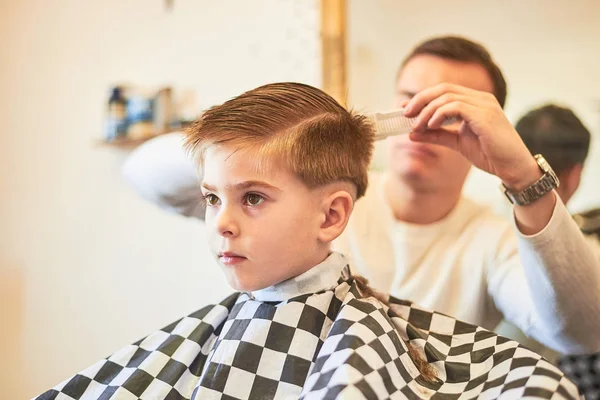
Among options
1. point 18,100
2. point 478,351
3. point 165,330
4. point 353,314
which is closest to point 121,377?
point 165,330

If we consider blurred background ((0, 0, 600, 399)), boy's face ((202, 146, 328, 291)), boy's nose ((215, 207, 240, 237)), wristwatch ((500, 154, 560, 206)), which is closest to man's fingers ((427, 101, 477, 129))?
wristwatch ((500, 154, 560, 206))

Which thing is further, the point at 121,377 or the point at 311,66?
the point at 311,66

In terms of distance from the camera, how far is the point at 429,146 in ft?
3.80

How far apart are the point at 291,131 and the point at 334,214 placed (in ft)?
0.46

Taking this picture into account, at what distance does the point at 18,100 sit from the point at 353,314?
1983mm

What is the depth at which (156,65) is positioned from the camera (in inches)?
85.8


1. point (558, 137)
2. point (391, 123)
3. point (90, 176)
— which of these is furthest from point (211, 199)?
point (90, 176)

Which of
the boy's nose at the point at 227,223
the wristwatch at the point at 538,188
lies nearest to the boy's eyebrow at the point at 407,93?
the wristwatch at the point at 538,188

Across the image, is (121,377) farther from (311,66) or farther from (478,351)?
(311,66)

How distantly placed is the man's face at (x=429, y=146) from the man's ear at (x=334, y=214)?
0.44 m

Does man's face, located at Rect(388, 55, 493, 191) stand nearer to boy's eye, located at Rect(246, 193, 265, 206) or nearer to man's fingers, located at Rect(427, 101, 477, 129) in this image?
man's fingers, located at Rect(427, 101, 477, 129)

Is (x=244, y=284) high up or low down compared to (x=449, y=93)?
down

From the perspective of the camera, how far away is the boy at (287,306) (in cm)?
67

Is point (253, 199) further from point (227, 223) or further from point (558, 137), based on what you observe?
point (558, 137)
